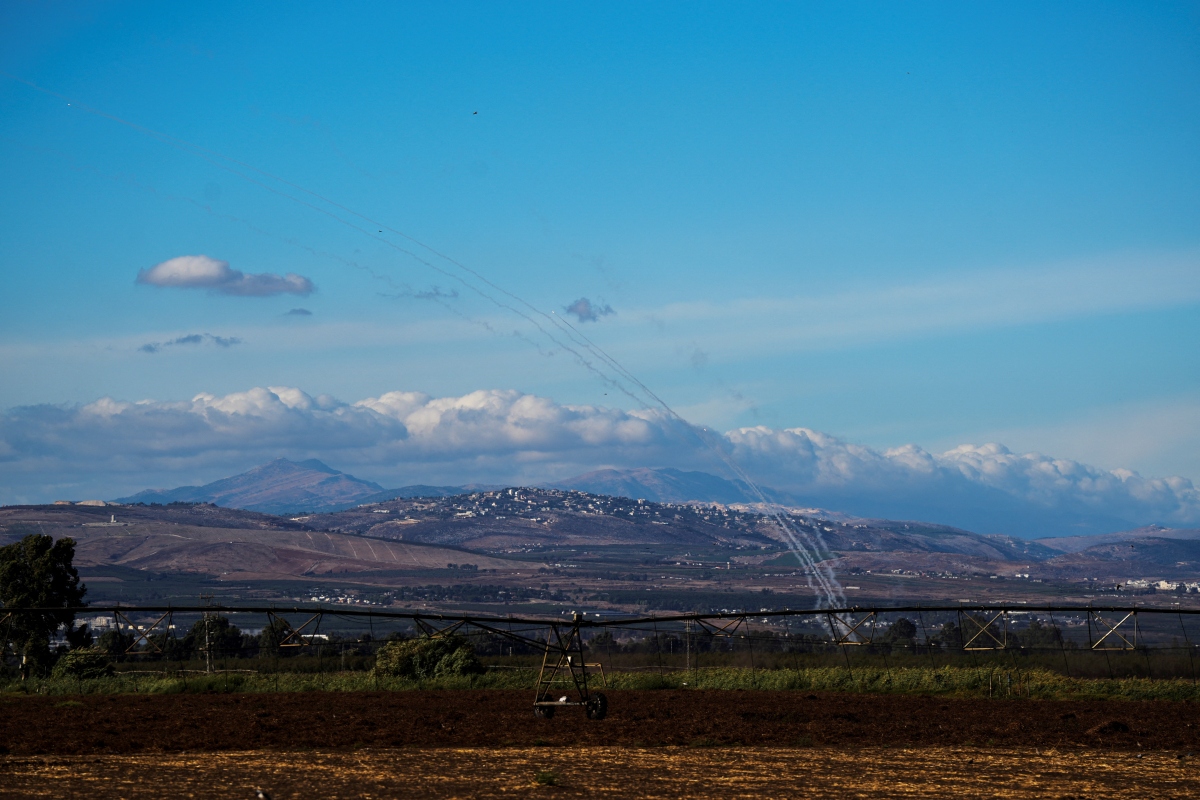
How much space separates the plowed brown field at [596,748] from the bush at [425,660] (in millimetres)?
11845

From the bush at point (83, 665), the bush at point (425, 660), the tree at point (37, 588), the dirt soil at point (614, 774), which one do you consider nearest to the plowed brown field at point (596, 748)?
the dirt soil at point (614, 774)

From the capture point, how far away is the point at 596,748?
33.6 metres

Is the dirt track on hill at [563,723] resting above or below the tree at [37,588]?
below

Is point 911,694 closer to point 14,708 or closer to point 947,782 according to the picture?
point 947,782

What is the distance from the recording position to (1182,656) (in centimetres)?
7938

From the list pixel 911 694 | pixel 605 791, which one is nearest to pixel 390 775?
pixel 605 791

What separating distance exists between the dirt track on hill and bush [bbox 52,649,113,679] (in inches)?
382

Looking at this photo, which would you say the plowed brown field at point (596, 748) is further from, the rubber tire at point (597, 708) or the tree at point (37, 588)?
the tree at point (37, 588)

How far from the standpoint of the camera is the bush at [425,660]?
6119 cm

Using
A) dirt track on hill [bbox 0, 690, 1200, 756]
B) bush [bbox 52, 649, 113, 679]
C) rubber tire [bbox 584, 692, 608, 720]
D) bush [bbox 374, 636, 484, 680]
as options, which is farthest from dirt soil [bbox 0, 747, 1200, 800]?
bush [bbox 52, 649, 113, 679]

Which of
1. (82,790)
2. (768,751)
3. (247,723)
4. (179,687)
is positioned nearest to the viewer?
(82,790)

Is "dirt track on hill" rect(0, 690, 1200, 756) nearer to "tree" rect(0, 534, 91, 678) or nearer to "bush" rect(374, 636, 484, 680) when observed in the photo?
"bush" rect(374, 636, 484, 680)

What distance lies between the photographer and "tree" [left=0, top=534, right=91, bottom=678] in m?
75.4

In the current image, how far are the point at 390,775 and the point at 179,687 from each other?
30.4m
